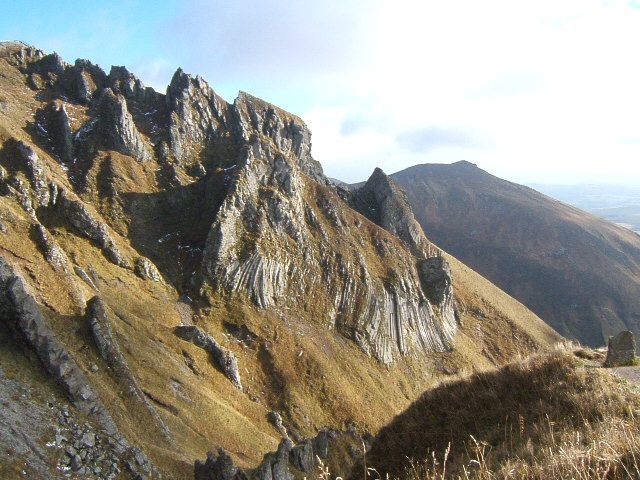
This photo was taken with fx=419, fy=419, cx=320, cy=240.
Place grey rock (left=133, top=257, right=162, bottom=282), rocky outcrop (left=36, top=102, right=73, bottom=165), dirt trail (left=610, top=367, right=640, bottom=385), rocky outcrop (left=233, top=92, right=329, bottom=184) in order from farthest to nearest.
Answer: rocky outcrop (left=233, top=92, right=329, bottom=184)
rocky outcrop (left=36, top=102, right=73, bottom=165)
grey rock (left=133, top=257, right=162, bottom=282)
dirt trail (left=610, top=367, right=640, bottom=385)

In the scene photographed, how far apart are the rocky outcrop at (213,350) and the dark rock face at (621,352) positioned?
52196 mm

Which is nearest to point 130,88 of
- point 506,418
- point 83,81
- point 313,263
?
point 83,81

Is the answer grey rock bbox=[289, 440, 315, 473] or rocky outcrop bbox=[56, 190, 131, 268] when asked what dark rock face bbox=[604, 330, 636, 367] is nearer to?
grey rock bbox=[289, 440, 315, 473]

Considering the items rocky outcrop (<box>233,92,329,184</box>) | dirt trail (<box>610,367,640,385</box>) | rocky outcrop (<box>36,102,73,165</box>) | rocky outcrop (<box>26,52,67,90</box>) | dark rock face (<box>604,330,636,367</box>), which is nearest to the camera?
dirt trail (<box>610,367,640,385</box>)

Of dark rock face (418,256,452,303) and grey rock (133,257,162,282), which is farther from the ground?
grey rock (133,257,162,282)

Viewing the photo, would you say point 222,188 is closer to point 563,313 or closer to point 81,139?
point 81,139

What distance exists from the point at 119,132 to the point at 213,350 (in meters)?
57.2

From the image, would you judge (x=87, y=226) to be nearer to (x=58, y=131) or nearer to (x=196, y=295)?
(x=196, y=295)

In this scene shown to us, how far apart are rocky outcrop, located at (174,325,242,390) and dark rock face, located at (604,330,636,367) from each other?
171 feet

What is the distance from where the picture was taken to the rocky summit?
29.8 m

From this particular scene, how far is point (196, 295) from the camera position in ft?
244

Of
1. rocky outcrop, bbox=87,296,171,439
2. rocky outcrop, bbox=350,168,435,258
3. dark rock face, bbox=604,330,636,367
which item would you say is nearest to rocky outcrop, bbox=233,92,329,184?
rocky outcrop, bbox=350,168,435,258

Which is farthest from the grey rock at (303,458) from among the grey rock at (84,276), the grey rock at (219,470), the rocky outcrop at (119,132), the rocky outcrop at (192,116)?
the rocky outcrop at (192,116)

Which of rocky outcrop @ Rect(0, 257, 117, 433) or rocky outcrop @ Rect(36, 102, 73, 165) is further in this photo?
rocky outcrop @ Rect(36, 102, 73, 165)
